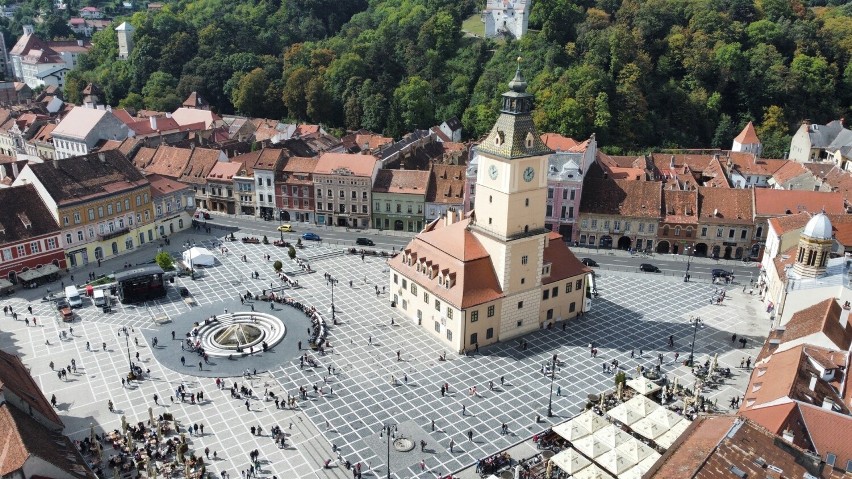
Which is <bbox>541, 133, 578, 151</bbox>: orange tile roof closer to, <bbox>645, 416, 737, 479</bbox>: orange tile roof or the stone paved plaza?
the stone paved plaza

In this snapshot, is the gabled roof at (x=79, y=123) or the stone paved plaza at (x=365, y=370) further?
the gabled roof at (x=79, y=123)

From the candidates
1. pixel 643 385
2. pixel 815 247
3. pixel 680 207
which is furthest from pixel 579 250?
pixel 643 385

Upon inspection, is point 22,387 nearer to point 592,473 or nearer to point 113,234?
point 592,473

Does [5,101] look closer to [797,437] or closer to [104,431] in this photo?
[104,431]

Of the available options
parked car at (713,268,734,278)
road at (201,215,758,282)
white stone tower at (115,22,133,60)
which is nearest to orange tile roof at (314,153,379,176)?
road at (201,215,758,282)

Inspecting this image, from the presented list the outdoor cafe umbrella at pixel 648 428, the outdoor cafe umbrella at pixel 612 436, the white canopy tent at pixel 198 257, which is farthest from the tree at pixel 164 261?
the outdoor cafe umbrella at pixel 648 428

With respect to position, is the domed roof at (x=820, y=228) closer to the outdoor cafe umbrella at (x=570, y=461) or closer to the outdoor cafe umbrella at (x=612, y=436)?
the outdoor cafe umbrella at (x=612, y=436)

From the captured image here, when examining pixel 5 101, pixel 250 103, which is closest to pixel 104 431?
pixel 250 103
